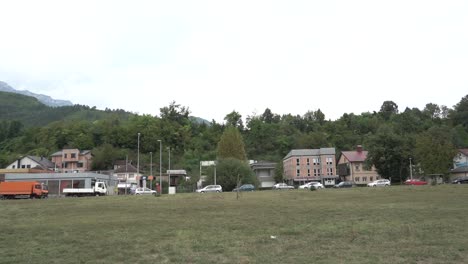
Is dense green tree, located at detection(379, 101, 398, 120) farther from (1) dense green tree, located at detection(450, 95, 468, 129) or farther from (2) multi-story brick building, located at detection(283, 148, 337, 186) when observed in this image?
(2) multi-story brick building, located at detection(283, 148, 337, 186)

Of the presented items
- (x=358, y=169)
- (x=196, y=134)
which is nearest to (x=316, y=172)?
(x=358, y=169)

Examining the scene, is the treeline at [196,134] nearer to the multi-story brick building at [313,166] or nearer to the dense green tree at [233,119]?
the dense green tree at [233,119]

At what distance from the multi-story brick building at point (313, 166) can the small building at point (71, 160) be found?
60294 millimetres

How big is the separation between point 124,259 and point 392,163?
80431 mm

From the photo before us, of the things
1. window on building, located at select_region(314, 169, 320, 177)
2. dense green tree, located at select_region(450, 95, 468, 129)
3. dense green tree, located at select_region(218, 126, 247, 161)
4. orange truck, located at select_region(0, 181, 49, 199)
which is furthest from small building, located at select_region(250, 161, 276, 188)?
orange truck, located at select_region(0, 181, 49, 199)

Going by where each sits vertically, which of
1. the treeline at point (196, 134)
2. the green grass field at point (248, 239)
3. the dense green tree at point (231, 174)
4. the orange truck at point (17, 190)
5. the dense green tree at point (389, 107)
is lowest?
the green grass field at point (248, 239)

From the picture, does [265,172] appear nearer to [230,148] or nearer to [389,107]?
[230,148]

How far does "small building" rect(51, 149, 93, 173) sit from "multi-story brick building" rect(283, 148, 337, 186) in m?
60.3

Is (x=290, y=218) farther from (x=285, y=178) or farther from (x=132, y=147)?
(x=132, y=147)

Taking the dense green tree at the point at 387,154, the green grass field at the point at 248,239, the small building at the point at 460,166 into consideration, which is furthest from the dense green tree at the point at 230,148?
the green grass field at the point at 248,239

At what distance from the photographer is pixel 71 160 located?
13362 cm

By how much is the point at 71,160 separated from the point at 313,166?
70396 mm

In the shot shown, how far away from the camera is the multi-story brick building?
123062 millimetres

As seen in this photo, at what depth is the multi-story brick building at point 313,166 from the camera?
404 feet
